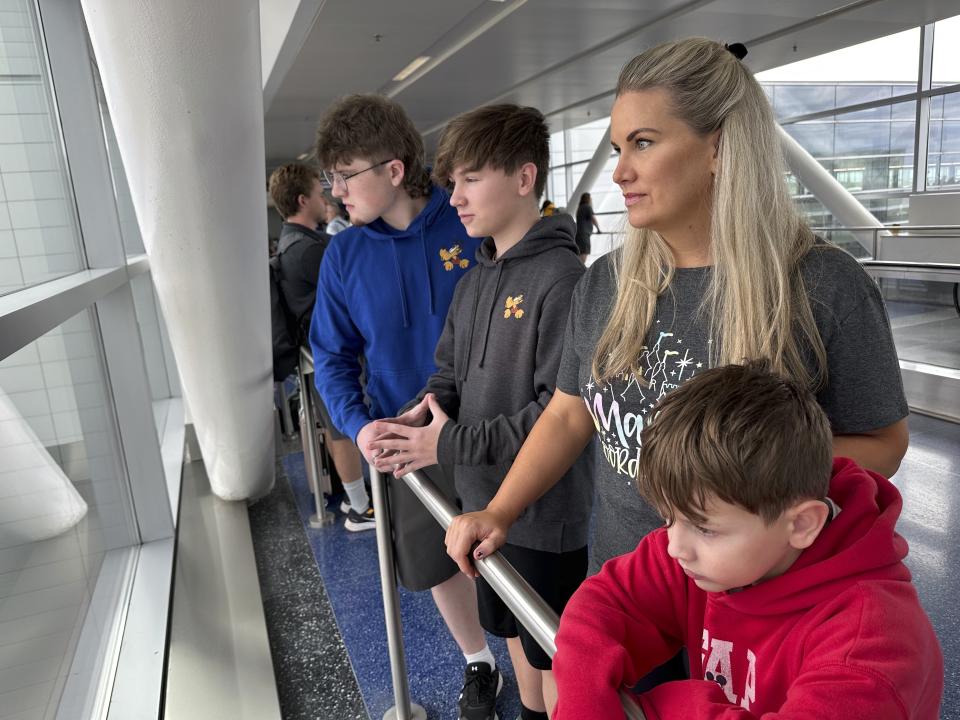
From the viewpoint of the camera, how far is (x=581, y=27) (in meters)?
8.45

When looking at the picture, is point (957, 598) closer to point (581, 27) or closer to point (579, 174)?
point (581, 27)

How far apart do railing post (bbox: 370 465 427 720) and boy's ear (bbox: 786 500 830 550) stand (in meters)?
1.19

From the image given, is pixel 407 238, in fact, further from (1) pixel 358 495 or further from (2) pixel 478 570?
(1) pixel 358 495

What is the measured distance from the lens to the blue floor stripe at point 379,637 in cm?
240

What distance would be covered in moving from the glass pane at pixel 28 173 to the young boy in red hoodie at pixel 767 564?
1.71 m

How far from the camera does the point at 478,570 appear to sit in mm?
1248

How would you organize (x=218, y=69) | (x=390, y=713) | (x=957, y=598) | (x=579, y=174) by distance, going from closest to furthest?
(x=218, y=69) → (x=390, y=713) → (x=957, y=598) → (x=579, y=174)

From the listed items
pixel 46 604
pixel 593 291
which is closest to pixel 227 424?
pixel 46 604

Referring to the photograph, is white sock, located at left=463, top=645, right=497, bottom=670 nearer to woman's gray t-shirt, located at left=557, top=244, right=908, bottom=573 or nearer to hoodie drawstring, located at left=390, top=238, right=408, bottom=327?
woman's gray t-shirt, located at left=557, top=244, right=908, bottom=573

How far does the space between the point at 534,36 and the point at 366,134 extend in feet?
25.5

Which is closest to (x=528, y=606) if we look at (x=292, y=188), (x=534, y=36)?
(x=292, y=188)

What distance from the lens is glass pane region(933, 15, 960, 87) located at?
356 inches

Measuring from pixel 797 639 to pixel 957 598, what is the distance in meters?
2.58

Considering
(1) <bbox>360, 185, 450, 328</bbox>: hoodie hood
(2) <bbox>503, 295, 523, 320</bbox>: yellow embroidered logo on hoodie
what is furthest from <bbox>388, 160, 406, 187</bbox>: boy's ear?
(2) <bbox>503, 295, 523, 320</bbox>: yellow embroidered logo on hoodie
